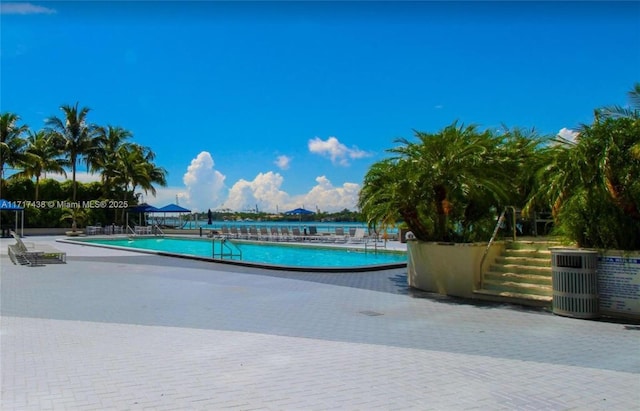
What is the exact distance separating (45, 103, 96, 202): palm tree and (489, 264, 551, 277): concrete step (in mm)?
36709

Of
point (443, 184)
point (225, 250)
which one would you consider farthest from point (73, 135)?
point (443, 184)

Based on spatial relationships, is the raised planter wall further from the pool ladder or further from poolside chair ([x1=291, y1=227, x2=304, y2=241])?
poolside chair ([x1=291, y1=227, x2=304, y2=241])

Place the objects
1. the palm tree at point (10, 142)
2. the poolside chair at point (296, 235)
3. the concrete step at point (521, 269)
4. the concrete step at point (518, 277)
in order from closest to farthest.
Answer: the concrete step at point (518, 277) → the concrete step at point (521, 269) → the poolside chair at point (296, 235) → the palm tree at point (10, 142)

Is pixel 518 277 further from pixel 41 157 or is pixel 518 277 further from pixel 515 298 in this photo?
pixel 41 157

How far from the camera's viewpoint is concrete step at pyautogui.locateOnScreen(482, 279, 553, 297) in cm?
813

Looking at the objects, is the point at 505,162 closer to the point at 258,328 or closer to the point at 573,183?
the point at 573,183

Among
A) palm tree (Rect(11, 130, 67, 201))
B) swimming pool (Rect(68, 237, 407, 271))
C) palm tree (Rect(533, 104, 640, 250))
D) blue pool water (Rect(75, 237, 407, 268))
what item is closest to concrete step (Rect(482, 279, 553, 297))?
palm tree (Rect(533, 104, 640, 250))

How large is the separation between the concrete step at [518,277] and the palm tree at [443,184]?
139 centimetres

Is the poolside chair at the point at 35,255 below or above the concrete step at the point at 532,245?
below

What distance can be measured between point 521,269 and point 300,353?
5.55 metres

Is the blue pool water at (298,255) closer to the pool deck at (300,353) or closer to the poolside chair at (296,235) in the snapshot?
the poolside chair at (296,235)

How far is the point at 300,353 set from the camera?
209 inches

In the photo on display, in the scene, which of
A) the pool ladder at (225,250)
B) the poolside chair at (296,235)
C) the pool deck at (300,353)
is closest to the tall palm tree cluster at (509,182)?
the pool deck at (300,353)

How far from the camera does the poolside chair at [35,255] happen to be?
14576 mm
